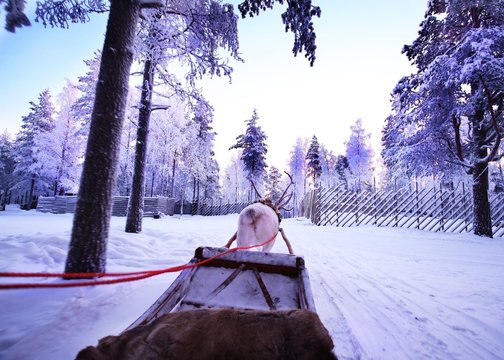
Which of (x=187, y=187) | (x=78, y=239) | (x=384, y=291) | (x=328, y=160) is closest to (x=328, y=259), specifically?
(x=384, y=291)

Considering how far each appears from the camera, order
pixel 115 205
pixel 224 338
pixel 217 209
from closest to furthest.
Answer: pixel 224 338
pixel 115 205
pixel 217 209

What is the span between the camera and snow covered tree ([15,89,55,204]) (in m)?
28.5

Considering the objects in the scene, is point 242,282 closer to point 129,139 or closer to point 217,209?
point 129,139

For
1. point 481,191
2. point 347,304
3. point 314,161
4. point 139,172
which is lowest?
point 347,304

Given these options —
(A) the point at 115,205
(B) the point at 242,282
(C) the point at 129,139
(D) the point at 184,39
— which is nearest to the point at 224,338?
(B) the point at 242,282

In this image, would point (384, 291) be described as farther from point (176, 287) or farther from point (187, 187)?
point (187, 187)

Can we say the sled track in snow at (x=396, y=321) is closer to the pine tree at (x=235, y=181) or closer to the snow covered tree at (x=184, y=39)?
the snow covered tree at (x=184, y=39)

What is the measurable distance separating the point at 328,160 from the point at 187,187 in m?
28.8

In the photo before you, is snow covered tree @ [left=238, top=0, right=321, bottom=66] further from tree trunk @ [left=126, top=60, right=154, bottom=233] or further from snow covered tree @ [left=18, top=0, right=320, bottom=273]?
tree trunk @ [left=126, top=60, right=154, bottom=233]

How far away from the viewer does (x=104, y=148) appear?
3.31m

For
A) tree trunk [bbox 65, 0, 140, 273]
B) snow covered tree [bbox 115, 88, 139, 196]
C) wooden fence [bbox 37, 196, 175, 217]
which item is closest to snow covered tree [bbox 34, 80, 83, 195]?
wooden fence [bbox 37, 196, 175, 217]

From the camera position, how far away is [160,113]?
23609mm

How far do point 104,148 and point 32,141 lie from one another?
35.9 metres

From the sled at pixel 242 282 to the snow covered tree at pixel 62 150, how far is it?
2635 cm
